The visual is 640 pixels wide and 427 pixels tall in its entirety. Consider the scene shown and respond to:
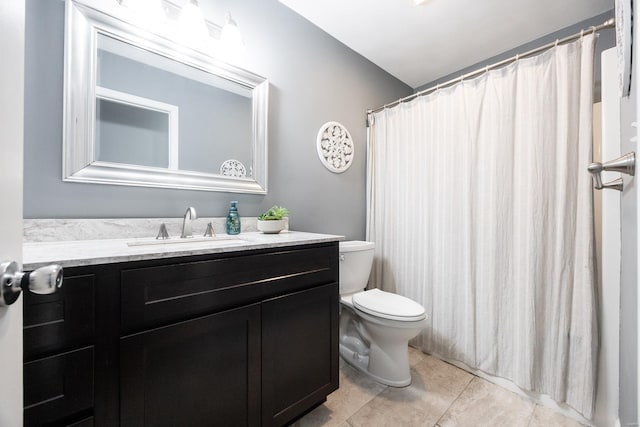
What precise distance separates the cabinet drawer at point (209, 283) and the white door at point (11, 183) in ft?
1.05

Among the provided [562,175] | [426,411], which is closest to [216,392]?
[426,411]

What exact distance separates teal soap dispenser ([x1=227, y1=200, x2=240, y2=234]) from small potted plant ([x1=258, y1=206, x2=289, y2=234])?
4.8 inches

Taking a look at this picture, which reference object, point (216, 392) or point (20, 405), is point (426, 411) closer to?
point (216, 392)

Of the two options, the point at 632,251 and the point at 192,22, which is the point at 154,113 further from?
the point at 632,251

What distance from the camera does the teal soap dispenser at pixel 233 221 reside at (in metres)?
1.40

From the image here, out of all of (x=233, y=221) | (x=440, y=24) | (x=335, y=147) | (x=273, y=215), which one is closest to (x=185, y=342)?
(x=233, y=221)

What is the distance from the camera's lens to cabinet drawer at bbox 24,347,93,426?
61 centimetres

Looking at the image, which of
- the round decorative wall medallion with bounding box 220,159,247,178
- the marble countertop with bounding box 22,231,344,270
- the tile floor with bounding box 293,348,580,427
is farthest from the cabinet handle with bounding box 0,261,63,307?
the tile floor with bounding box 293,348,580,427

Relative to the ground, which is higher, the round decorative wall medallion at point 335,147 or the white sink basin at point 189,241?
the round decorative wall medallion at point 335,147

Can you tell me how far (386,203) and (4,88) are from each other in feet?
6.69

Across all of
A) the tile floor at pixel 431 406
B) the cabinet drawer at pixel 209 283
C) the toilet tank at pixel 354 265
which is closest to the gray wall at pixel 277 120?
the toilet tank at pixel 354 265

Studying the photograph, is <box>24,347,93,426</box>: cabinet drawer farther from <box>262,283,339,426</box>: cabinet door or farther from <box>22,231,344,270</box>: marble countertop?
<box>262,283,339,426</box>: cabinet door

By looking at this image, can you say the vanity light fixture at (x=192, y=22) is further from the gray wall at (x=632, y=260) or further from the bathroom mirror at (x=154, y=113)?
the gray wall at (x=632, y=260)

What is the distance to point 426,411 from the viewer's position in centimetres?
133
